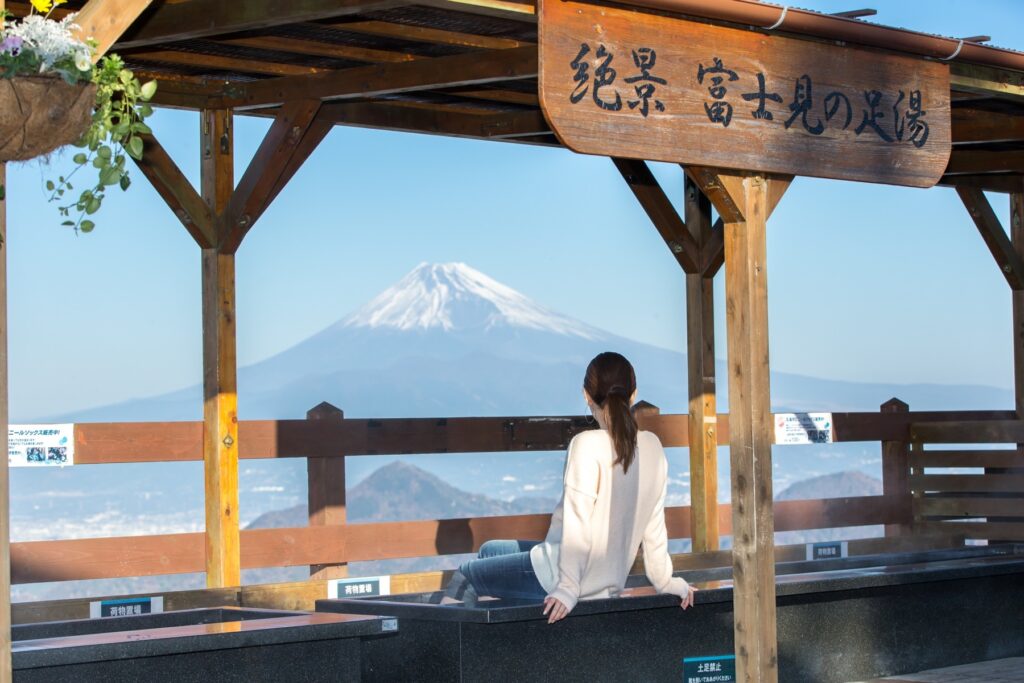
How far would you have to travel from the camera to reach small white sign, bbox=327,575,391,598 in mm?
Result: 8109

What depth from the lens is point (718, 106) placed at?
531 cm

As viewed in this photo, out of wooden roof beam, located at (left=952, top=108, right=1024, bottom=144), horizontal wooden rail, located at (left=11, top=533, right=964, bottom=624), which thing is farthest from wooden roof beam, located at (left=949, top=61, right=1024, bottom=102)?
horizontal wooden rail, located at (left=11, top=533, right=964, bottom=624)

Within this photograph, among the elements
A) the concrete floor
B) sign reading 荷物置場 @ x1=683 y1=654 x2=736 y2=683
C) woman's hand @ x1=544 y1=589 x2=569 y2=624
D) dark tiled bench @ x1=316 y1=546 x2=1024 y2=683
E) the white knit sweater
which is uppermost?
the white knit sweater

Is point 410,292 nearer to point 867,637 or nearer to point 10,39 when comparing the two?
point 867,637

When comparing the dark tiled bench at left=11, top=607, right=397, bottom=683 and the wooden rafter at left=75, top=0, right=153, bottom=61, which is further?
the dark tiled bench at left=11, top=607, right=397, bottom=683

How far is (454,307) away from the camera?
33.9 meters

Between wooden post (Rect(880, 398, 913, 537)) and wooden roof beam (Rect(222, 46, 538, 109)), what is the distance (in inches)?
210

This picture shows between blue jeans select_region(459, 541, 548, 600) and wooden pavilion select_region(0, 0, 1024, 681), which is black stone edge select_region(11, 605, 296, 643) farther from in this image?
wooden pavilion select_region(0, 0, 1024, 681)

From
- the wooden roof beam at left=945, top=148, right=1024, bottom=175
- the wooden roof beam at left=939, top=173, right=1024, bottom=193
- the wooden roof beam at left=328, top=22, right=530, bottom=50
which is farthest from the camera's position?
the wooden roof beam at left=939, top=173, right=1024, bottom=193

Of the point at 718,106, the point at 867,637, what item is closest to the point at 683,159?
the point at 718,106

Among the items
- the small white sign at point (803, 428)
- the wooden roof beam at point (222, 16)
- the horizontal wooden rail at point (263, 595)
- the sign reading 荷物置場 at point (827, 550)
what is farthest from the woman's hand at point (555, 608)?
the small white sign at point (803, 428)

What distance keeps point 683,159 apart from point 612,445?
3.47 feet

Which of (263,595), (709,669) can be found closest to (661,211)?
(263,595)

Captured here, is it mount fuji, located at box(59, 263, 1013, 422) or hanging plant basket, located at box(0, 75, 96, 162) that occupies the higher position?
mount fuji, located at box(59, 263, 1013, 422)
